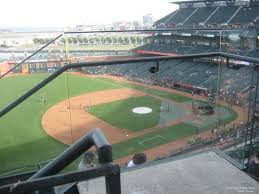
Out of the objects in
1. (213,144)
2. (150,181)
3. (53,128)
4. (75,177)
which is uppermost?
(75,177)

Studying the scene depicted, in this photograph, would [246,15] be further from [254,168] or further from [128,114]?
[254,168]

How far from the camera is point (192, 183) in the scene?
2061mm

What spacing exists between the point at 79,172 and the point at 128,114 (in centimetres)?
1615

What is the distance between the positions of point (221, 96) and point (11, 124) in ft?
45.8

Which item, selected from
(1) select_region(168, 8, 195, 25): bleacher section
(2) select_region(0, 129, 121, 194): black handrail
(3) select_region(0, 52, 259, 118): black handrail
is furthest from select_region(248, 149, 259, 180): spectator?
(1) select_region(168, 8, 195, 25): bleacher section

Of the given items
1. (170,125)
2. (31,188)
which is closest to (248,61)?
(31,188)

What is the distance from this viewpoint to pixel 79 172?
82cm

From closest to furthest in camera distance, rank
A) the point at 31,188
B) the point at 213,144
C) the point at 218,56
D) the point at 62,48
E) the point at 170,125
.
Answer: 1. the point at 31,188
2. the point at 218,56
3. the point at 213,144
4. the point at 62,48
5. the point at 170,125

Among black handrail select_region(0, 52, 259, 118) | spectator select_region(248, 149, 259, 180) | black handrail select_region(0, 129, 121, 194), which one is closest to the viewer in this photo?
black handrail select_region(0, 129, 121, 194)

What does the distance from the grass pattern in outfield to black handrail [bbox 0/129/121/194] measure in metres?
13.2

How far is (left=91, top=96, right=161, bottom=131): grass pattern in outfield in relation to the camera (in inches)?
598

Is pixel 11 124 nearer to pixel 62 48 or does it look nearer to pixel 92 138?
pixel 62 48

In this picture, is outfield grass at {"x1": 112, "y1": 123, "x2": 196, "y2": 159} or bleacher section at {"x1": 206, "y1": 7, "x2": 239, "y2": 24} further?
bleacher section at {"x1": 206, "y1": 7, "x2": 239, "y2": 24}

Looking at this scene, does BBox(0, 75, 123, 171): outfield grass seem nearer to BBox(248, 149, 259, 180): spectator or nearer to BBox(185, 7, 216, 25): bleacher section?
BBox(248, 149, 259, 180): spectator
